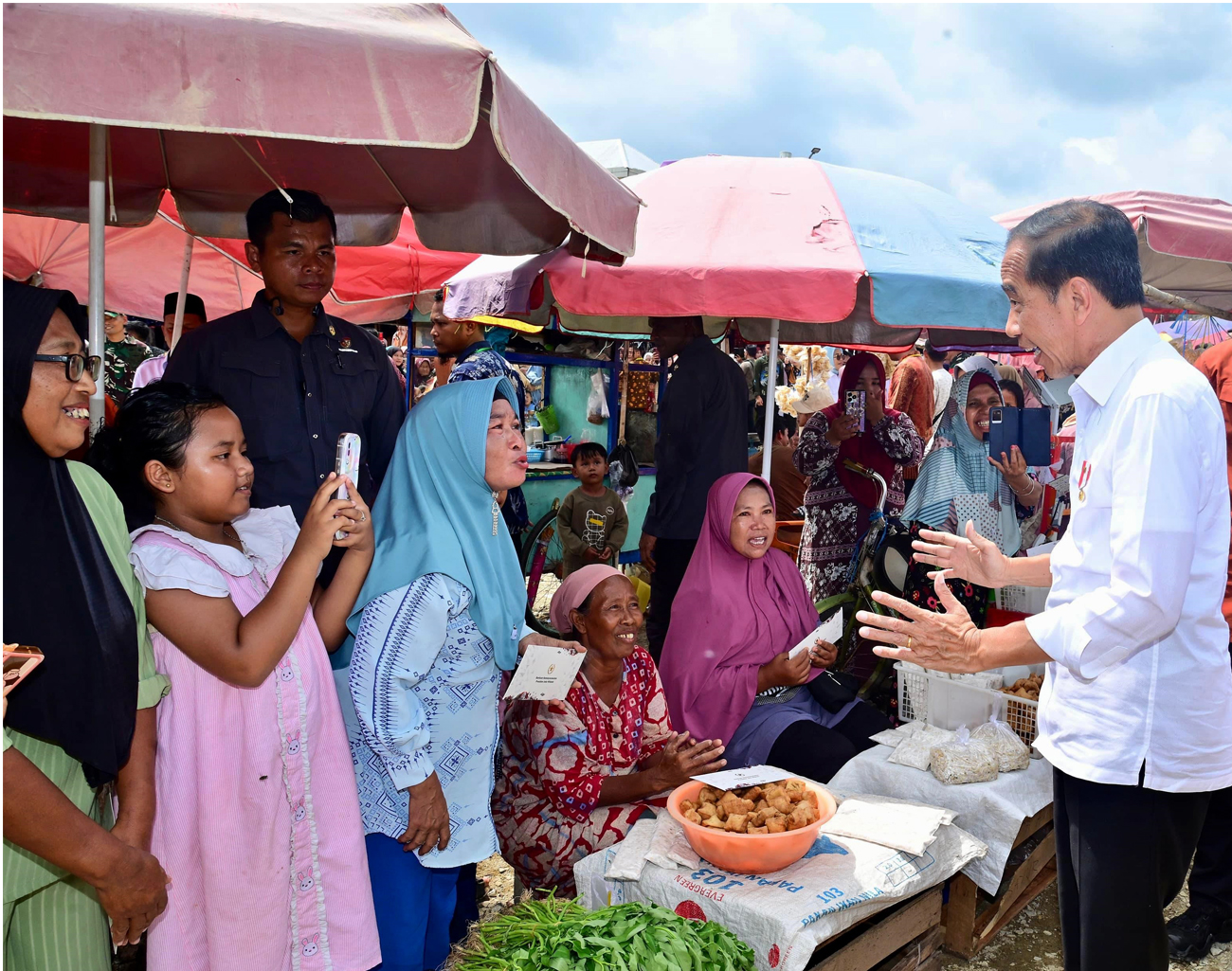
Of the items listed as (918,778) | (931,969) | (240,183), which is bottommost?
(931,969)

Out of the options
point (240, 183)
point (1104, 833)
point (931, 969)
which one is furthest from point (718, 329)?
point (1104, 833)

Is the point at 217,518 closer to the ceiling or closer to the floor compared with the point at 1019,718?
closer to the ceiling

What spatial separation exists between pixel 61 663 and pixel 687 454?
3402mm

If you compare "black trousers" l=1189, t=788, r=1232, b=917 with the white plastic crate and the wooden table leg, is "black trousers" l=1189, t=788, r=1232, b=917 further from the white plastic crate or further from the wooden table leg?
the wooden table leg

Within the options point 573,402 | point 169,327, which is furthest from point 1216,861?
point 573,402

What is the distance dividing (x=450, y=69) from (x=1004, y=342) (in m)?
4.49

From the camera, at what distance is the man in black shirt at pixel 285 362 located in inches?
104

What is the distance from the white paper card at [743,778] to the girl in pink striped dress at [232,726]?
3.21 feet

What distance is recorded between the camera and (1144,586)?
5.21ft

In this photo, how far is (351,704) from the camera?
8.04ft

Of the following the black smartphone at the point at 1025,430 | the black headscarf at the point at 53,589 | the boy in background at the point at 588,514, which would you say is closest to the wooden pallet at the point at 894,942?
the black headscarf at the point at 53,589

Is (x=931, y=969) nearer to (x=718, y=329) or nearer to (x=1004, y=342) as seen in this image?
(x=1004, y=342)

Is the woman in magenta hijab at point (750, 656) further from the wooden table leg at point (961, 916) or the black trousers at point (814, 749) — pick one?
the wooden table leg at point (961, 916)

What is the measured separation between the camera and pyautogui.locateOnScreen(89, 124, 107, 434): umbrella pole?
2449 millimetres
